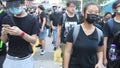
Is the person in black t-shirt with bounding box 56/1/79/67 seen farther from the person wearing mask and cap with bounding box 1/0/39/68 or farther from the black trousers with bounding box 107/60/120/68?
the person wearing mask and cap with bounding box 1/0/39/68

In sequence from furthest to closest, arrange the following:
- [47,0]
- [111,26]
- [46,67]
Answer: [47,0]
[46,67]
[111,26]

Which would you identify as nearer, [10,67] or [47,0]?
[10,67]

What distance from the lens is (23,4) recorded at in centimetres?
559

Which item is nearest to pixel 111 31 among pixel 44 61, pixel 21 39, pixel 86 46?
pixel 86 46

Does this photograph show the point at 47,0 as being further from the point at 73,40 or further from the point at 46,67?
the point at 73,40

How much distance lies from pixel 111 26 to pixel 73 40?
157 cm

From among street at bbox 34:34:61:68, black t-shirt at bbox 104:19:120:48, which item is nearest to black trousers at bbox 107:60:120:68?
black t-shirt at bbox 104:19:120:48

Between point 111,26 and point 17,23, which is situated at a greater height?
point 17,23

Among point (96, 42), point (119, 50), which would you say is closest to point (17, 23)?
point (96, 42)

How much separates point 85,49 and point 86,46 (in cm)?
4

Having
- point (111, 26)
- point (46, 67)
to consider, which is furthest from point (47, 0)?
Answer: point (111, 26)

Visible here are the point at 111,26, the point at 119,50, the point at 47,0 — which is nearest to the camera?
the point at 119,50

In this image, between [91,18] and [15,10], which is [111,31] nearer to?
[91,18]

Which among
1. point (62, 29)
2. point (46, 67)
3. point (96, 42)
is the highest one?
point (96, 42)
